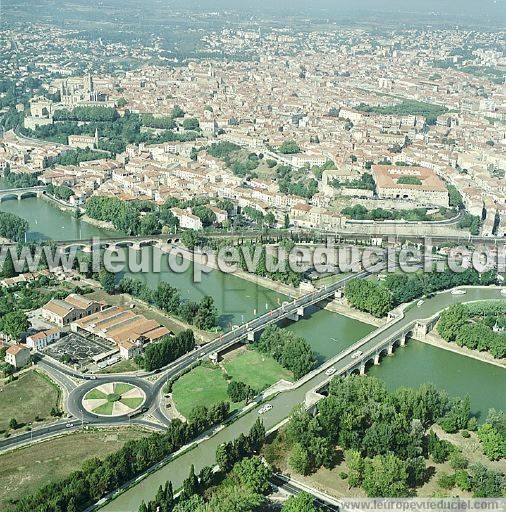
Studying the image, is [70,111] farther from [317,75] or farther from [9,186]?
[317,75]

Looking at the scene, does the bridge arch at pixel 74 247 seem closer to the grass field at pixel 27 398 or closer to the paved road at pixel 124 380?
the paved road at pixel 124 380

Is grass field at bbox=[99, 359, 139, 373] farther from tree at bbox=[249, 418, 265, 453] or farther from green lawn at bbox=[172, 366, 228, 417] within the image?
tree at bbox=[249, 418, 265, 453]

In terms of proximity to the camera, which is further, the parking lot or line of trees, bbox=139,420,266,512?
the parking lot

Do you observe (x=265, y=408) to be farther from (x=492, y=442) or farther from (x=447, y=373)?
(x=447, y=373)

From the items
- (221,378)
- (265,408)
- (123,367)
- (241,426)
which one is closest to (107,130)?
(123,367)

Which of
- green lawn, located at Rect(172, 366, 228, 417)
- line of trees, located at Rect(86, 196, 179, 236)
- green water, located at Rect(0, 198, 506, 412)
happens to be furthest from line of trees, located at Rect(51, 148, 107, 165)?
green lawn, located at Rect(172, 366, 228, 417)

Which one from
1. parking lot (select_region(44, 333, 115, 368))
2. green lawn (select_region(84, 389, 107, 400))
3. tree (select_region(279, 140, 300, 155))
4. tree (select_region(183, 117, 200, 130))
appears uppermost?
tree (select_region(183, 117, 200, 130))

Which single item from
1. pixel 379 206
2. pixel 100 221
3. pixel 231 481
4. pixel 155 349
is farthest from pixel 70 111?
pixel 231 481
